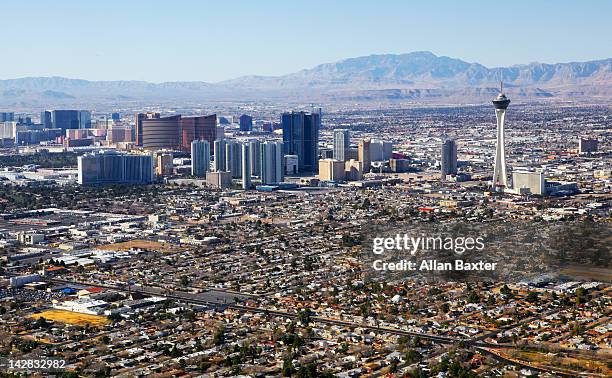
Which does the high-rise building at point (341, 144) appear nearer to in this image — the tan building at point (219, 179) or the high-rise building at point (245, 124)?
the tan building at point (219, 179)

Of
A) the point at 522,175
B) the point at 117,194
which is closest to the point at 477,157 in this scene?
the point at 522,175

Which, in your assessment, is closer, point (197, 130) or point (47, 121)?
point (197, 130)

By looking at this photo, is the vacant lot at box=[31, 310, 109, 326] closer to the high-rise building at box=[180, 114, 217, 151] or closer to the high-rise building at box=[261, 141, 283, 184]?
the high-rise building at box=[261, 141, 283, 184]

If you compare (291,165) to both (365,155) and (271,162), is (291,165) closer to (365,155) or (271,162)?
(365,155)

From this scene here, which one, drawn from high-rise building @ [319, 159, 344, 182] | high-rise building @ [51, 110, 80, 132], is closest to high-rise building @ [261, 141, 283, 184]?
high-rise building @ [319, 159, 344, 182]

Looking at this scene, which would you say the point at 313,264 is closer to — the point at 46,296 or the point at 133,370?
the point at 46,296

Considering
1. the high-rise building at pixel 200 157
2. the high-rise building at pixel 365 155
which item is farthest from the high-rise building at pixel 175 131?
the high-rise building at pixel 365 155

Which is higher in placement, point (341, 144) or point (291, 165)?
point (341, 144)

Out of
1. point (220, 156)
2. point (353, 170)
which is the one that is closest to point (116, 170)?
point (220, 156)
